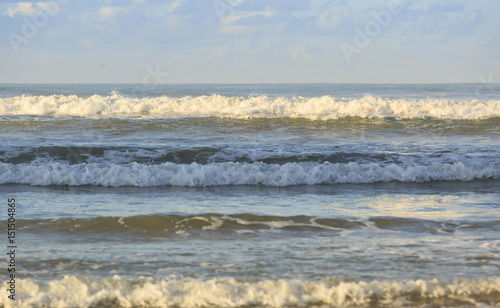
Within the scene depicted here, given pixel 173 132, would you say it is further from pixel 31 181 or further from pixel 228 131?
pixel 31 181

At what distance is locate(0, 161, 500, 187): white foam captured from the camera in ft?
34.6

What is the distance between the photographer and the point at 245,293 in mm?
4414

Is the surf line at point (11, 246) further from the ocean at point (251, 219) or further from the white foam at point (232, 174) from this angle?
the white foam at point (232, 174)

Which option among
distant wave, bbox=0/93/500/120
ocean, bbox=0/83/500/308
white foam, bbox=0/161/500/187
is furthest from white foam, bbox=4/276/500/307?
distant wave, bbox=0/93/500/120

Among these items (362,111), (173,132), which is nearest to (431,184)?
(173,132)

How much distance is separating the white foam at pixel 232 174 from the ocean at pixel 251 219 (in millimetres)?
31

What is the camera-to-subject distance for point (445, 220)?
23.2 feet

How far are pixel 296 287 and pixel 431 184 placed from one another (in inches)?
275

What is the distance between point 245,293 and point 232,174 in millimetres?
6444

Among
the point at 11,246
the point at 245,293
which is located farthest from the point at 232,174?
the point at 245,293

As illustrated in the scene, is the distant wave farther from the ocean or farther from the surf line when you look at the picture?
the surf line

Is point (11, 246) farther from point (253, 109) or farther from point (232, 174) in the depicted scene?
point (253, 109)

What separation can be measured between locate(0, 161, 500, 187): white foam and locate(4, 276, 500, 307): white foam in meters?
Answer: 5.93

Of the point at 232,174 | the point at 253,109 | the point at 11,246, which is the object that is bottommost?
the point at 11,246
